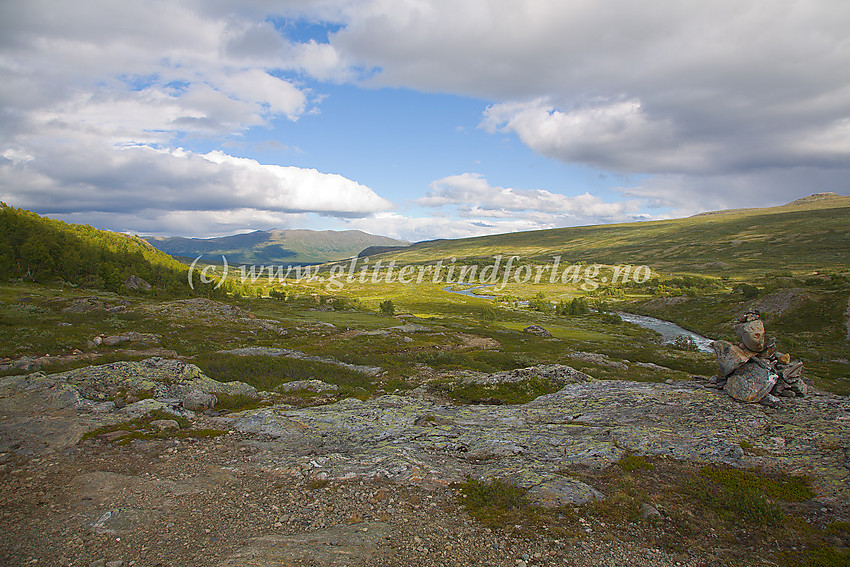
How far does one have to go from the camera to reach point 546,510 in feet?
34.3

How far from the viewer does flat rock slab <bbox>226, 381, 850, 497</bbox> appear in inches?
502

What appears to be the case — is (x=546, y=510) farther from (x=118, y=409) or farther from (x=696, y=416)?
(x=118, y=409)

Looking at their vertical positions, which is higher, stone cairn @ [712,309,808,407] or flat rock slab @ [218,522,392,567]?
stone cairn @ [712,309,808,407]

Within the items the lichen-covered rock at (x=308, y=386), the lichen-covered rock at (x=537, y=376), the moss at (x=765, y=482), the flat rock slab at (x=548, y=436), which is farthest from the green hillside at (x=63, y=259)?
the moss at (x=765, y=482)

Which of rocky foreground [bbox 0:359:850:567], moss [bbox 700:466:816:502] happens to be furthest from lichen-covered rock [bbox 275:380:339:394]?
moss [bbox 700:466:816:502]

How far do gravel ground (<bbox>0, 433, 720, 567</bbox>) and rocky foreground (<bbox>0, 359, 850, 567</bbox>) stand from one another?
0.05 meters

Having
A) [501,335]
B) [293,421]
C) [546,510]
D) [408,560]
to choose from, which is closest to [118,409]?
[293,421]

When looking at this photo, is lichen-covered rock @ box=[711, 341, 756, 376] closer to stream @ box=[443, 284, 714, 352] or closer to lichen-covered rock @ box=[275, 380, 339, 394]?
lichen-covered rock @ box=[275, 380, 339, 394]

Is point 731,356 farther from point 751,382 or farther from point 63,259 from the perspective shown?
point 63,259

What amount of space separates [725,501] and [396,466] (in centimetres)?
982

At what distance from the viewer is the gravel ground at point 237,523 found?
28.2 feet

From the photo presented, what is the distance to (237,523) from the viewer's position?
1005 centimetres

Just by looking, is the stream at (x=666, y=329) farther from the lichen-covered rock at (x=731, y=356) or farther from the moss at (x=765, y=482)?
the moss at (x=765, y=482)

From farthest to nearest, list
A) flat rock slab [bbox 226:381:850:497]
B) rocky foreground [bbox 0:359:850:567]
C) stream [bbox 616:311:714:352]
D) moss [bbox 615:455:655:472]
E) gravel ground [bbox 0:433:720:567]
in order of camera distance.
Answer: stream [bbox 616:311:714:352] → moss [bbox 615:455:655:472] → flat rock slab [bbox 226:381:850:497] → rocky foreground [bbox 0:359:850:567] → gravel ground [bbox 0:433:720:567]
